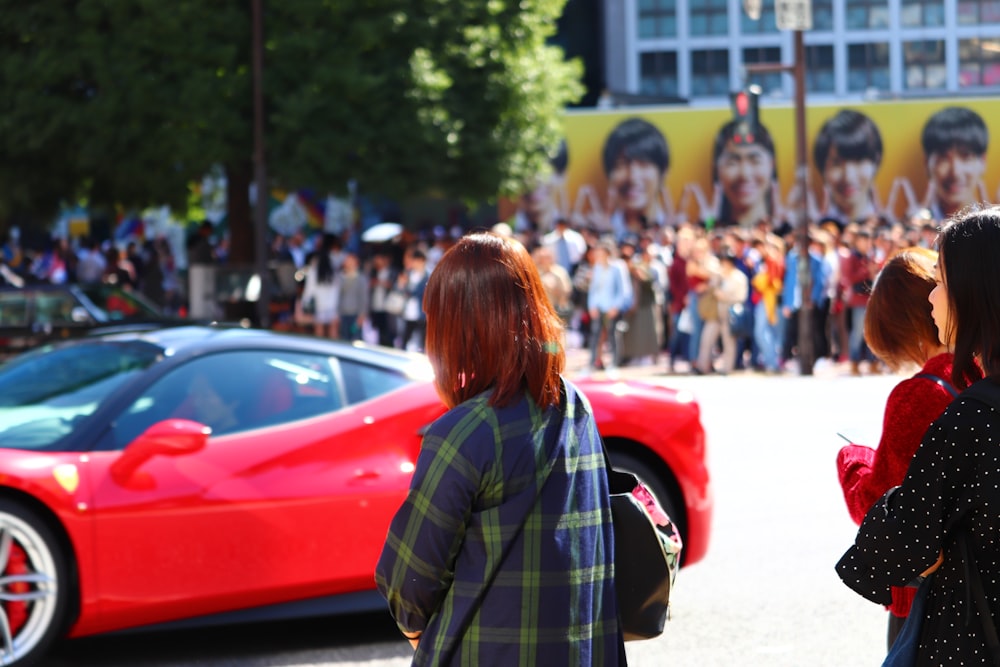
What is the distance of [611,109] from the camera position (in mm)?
28188

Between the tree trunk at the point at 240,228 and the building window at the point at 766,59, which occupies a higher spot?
the building window at the point at 766,59

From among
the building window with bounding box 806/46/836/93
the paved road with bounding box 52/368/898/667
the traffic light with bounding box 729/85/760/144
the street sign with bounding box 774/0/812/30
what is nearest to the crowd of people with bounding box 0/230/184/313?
the traffic light with bounding box 729/85/760/144

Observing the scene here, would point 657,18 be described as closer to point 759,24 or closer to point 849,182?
point 759,24

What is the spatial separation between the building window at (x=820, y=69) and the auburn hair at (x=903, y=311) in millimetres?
79426

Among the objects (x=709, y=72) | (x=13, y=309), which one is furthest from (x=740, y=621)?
(x=709, y=72)

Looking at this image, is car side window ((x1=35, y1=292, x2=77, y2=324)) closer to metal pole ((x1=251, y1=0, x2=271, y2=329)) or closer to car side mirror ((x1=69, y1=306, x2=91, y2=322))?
car side mirror ((x1=69, y1=306, x2=91, y2=322))

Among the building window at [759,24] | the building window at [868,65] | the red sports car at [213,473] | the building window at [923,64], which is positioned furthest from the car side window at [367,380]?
the building window at [868,65]

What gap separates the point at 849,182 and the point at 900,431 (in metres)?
26.4

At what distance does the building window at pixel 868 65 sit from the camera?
80250mm

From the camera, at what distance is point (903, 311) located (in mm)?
3508

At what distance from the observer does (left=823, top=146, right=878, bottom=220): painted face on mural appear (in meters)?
28.3

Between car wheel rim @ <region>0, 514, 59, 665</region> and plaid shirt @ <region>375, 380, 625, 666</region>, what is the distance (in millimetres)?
3078

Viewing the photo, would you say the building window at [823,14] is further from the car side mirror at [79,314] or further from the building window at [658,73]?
the car side mirror at [79,314]

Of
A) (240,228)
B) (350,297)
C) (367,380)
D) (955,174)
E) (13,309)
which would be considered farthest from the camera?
(955,174)
